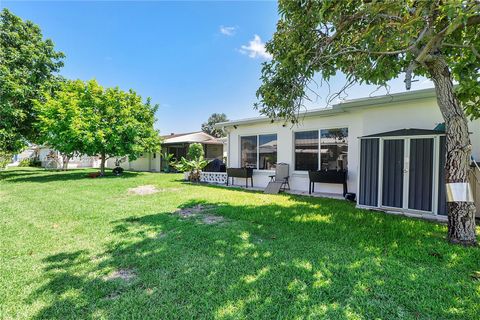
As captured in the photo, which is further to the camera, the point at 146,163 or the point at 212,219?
the point at 146,163

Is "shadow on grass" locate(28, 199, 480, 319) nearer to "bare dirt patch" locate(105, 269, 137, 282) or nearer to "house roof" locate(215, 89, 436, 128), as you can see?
"bare dirt patch" locate(105, 269, 137, 282)

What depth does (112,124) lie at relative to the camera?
51.6ft

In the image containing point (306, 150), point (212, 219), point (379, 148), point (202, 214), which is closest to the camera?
point (212, 219)

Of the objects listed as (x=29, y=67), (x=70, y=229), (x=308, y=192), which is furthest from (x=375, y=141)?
(x=29, y=67)

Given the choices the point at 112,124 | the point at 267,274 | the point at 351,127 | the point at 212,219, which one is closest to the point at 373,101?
the point at 351,127

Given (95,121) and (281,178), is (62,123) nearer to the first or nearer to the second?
(95,121)

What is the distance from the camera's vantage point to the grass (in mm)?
2398

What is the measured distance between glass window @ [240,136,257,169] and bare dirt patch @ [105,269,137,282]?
→ 29.9 feet

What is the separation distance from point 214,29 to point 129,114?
8.86 metres

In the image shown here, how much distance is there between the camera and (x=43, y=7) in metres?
11.2

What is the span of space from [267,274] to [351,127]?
23.8ft

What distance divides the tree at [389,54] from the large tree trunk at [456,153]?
13 mm

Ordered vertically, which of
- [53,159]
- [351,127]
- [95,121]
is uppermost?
[95,121]

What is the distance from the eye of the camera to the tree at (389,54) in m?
3.88
